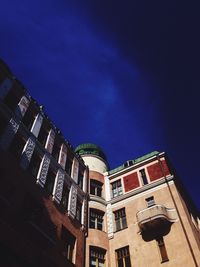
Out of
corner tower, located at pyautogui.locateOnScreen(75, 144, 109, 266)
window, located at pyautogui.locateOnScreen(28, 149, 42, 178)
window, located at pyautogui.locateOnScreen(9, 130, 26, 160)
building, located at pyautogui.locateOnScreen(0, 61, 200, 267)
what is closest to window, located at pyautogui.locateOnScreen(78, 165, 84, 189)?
building, located at pyautogui.locateOnScreen(0, 61, 200, 267)

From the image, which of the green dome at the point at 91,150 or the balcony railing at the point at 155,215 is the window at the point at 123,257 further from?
the green dome at the point at 91,150

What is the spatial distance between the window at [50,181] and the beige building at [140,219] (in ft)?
19.2

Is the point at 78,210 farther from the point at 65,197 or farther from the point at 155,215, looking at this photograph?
the point at 155,215

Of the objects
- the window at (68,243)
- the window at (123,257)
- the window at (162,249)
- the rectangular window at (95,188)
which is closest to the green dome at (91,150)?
the rectangular window at (95,188)

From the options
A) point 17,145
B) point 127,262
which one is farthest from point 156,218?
point 17,145

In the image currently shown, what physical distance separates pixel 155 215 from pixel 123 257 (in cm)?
487

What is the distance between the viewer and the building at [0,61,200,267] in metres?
18.5

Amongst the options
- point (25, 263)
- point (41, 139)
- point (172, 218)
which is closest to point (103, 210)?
point (172, 218)

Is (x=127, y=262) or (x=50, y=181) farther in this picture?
(x=50, y=181)

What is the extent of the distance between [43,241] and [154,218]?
9878mm

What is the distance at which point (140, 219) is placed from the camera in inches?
958

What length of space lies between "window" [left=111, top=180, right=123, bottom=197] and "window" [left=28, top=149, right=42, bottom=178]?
1087cm

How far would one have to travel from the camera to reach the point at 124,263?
78.6ft

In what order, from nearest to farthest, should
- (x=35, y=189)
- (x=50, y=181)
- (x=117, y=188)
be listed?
(x=35, y=189)
(x=50, y=181)
(x=117, y=188)
